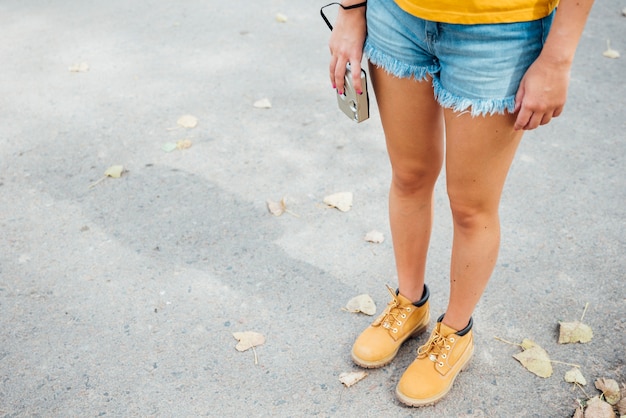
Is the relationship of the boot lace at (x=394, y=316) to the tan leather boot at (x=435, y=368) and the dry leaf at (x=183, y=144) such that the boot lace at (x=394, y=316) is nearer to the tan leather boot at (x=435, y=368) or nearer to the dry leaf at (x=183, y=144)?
the tan leather boot at (x=435, y=368)

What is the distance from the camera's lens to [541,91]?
1.32 meters

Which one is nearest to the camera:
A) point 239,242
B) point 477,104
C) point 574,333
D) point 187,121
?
point 477,104

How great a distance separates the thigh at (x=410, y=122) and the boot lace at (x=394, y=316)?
0.52 metres

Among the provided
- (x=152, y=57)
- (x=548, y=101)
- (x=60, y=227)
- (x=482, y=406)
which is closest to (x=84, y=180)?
(x=60, y=227)

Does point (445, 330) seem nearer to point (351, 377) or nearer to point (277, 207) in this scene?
point (351, 377)

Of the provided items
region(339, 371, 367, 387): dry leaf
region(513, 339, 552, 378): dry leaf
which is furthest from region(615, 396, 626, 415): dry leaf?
Result: region(339, 371, 367, 387): dry leaf

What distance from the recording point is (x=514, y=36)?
1.32m

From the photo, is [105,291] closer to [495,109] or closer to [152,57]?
[495,109]

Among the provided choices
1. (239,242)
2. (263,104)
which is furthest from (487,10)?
(263,104)

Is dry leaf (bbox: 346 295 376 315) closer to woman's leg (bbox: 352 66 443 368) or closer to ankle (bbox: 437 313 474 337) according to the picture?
woman's leg (bbox: 352 66 443 368)

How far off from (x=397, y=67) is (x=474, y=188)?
37 cm

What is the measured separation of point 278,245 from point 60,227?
0.99 meters

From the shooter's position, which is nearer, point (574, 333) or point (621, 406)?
point (621, 406)

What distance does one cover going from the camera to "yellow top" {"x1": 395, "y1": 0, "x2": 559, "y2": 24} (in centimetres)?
127
